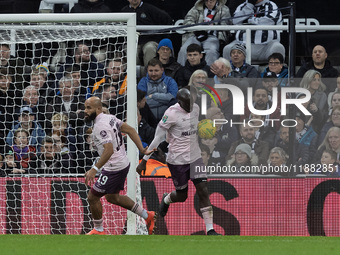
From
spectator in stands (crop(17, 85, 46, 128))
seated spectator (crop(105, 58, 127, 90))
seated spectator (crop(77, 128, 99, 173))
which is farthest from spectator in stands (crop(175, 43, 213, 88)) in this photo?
spectator in stands (crop(17, 85, 46, 128))

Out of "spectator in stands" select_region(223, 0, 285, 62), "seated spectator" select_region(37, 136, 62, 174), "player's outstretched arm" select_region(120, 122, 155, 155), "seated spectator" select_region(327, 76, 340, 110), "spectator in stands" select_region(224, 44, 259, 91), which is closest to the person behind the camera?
"player's outstretched arm" select_region(120, 122, 155, 155)

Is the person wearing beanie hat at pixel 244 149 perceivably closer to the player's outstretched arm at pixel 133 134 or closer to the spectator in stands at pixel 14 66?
the player's outstretched arm at pixel 133 134

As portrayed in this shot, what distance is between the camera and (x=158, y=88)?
13.3 m

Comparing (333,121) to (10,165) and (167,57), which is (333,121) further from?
(10,165)

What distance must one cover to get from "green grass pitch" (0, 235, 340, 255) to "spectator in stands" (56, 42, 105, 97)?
3534 mm

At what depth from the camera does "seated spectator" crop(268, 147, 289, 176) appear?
11930 mm

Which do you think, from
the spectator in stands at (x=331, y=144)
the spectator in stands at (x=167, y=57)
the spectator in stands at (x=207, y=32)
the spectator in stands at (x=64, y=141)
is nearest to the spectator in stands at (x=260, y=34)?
the spectator in stands at (x=207, y=32)

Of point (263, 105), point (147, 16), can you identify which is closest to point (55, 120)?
point (147, 16)

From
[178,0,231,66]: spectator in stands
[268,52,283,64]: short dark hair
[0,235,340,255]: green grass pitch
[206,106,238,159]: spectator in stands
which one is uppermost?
[178,0,231,66]: spectator in stands

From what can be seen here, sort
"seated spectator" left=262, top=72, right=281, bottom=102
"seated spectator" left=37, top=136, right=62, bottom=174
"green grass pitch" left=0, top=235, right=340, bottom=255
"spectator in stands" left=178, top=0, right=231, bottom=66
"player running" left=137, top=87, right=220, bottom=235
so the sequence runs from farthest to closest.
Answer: "spectator in stands" left=178, top=0, right=231, bottom=66 → "seated spectator" left=37, top=136, right=62, bottom=174 → "seated spectator" left=262, top=72, right=281, bottom=102 → "player running" left=137, top=87, right=220, bottom=235 → "green grass pitch" left=0, top=235, right=340, bottom=255

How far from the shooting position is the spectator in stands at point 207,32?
14.0 meters

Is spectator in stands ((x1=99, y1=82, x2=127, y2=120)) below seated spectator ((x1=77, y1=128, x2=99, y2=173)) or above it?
above

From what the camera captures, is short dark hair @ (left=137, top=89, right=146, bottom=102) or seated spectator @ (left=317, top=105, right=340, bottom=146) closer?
seated spectator @ (left=317, top=105, right=340, bottom=146)

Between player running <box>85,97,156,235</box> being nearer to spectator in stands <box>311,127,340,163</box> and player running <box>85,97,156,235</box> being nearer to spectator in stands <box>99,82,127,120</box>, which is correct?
spectator in stands <box>99,82,127,120</box>
